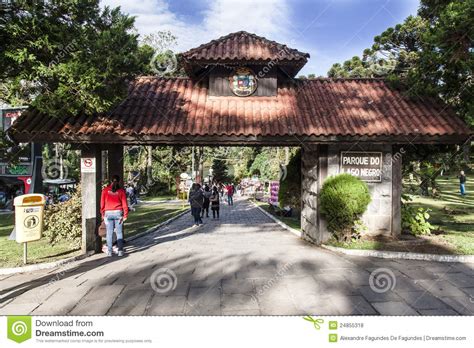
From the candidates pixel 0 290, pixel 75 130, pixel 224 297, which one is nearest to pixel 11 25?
pixel 75 130

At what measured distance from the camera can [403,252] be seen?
6.71m

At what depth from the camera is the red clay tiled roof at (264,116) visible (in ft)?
24.6

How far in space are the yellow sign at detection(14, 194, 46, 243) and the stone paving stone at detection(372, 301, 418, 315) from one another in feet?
22.8

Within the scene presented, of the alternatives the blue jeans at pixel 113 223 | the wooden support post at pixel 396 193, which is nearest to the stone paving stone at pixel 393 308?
the wooden support post at pixel 396 193

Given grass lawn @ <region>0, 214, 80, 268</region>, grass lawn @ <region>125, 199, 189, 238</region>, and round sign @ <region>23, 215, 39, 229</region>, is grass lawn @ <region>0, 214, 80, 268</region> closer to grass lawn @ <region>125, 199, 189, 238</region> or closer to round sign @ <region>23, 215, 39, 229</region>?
round sign @ <region>23, 215, 39, 229</region>

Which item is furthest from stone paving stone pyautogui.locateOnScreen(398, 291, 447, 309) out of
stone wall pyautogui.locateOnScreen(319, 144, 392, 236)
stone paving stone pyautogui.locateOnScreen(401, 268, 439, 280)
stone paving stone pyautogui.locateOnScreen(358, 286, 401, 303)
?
stone wall pyautogui.locateOnScreen(319, 144, 392, 236)

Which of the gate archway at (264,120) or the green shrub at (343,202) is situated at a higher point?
the gate archway at (264,120)

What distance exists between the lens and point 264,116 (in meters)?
8.50

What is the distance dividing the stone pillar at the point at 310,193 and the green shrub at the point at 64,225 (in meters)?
6.45

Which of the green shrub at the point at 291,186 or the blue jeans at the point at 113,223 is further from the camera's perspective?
the green shrub at the point at 291,186

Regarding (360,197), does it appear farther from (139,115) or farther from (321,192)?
(139,115)

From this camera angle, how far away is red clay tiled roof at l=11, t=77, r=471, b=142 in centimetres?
750

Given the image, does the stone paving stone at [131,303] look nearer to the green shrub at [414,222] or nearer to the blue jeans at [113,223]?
the blue jeans at [113,223]

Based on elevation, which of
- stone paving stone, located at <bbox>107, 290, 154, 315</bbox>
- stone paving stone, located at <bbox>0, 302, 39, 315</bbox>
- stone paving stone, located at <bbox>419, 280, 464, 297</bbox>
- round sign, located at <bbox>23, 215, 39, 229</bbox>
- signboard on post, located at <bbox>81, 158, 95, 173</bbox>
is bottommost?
stone paving stone, located at <bbox>0, 302, 39, 315</bbox>
